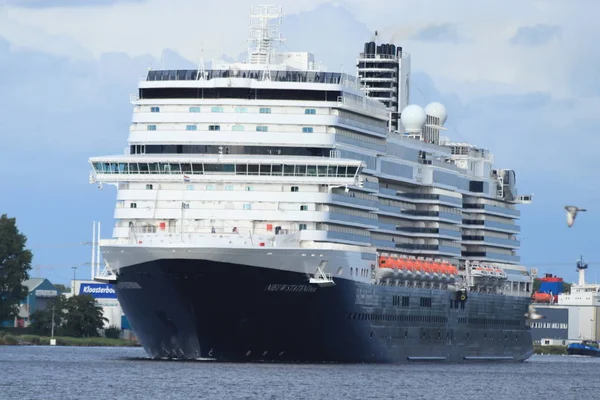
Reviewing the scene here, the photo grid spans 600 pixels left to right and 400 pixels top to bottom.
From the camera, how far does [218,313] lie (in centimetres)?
9275

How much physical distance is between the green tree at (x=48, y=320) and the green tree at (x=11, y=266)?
320cm

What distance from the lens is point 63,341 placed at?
156 meters

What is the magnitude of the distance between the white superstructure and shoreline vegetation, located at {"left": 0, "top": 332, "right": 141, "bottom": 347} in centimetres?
5199

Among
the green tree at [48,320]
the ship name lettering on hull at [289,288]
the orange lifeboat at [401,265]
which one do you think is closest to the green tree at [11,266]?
the green tree at [48,320]

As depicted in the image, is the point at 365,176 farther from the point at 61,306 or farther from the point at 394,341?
the point at 61,306

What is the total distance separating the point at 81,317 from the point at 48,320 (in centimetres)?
315

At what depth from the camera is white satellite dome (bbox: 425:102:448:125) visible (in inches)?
5030

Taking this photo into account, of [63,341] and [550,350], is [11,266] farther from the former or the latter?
[550,350]

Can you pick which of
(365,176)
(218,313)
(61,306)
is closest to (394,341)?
(365,176)

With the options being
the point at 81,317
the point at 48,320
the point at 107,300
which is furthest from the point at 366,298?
the point at 107,300

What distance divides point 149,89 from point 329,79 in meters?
10.8

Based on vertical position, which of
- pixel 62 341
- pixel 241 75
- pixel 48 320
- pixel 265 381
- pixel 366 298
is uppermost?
pixel 241 75

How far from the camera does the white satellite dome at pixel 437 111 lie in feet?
419

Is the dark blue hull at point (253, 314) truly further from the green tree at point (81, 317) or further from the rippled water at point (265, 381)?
the green tree at point (81, 317)
